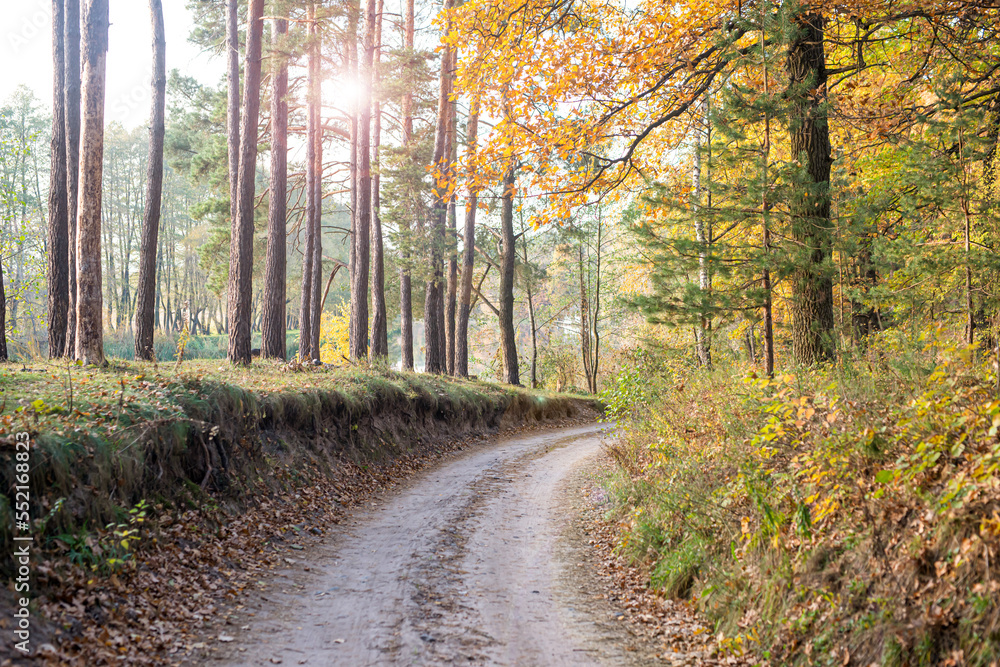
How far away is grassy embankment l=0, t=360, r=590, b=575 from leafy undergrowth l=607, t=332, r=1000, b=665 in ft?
17.6

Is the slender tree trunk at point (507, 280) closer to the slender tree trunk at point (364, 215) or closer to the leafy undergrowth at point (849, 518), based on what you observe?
the slender tree trunk at point (364, 215)

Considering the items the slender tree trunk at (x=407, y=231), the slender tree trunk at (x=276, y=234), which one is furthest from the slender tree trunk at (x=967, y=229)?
the slender tree trunk at (x=407, y=231)

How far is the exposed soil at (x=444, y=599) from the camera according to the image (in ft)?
15.3

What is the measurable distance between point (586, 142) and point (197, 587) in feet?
24.6

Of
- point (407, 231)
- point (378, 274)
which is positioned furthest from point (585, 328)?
point (378, 274)

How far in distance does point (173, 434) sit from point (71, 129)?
9.27 m

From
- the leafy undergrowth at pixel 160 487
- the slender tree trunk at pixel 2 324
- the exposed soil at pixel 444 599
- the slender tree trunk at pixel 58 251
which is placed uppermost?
the slender tree trunk at pixel 58 251

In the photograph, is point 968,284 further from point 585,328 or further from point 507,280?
point 585,328

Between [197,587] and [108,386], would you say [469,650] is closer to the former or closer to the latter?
[197,587]

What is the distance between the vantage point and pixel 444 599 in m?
5.61

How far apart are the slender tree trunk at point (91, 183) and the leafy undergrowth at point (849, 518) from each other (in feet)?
29.7

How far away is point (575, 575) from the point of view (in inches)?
261

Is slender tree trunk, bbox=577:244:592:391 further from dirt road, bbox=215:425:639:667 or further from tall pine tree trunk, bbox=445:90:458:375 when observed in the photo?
dirt road, bbox=215:425:639:667

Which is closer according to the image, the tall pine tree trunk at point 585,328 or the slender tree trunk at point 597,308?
the slender tree trunk at point 597,308
